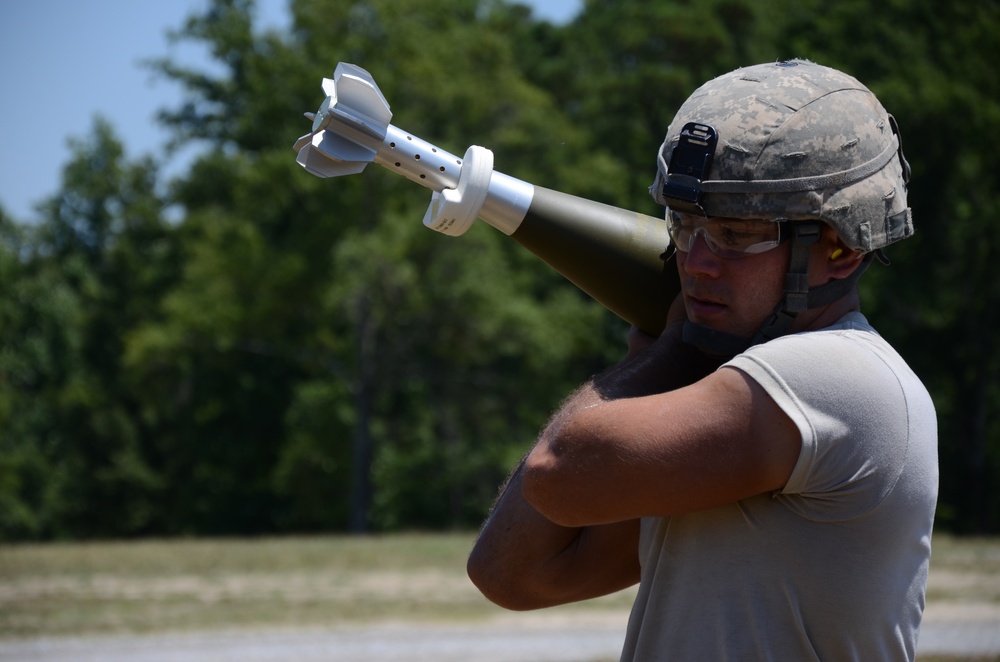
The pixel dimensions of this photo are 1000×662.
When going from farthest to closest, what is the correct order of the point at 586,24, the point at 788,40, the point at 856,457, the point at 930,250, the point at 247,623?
the point at 586,24
the point at 788,40
the point at 930,250
the point at 247,623
the point at 856,457

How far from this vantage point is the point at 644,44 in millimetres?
40000

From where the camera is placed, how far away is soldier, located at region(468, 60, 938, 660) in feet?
6.68

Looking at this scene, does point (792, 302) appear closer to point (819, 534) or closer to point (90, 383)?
point (819, 534)

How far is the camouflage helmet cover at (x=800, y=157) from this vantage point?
2119 millimetres

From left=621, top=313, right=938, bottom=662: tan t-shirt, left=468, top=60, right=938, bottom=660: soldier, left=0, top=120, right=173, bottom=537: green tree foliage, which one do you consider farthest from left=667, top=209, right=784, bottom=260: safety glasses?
left=0, top=120, right=173, bottom=537: green tree foliage

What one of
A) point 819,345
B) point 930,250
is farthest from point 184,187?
point 819,345

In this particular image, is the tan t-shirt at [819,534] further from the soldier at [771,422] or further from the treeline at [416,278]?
the treeline at [416,278]

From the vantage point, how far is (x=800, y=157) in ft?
6.96

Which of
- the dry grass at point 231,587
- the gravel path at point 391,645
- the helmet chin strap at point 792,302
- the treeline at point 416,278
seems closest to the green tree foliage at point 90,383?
the treeline at point 416,278

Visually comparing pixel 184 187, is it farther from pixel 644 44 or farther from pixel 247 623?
pixel 247 623

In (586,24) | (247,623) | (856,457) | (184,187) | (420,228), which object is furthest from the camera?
(586,24)

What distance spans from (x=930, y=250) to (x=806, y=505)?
116 ft

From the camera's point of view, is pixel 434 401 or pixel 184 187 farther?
pixel 184 187

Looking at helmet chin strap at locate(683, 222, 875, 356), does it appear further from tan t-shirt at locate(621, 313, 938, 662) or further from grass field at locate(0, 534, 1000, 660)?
grass field at locate(0, 534, 1000, 660)
